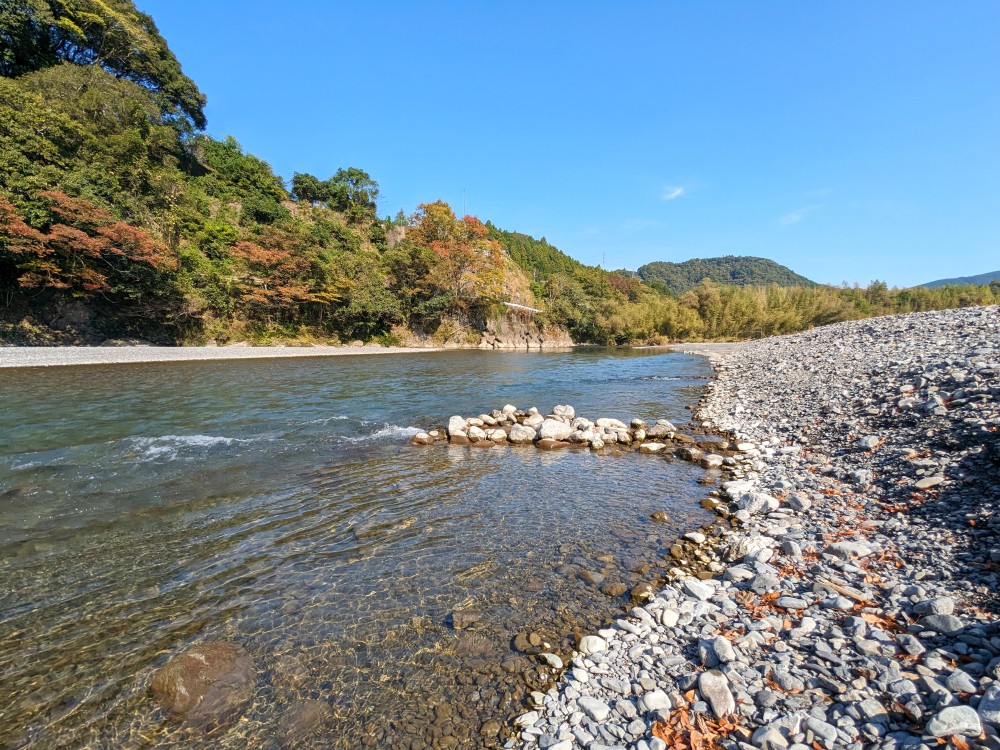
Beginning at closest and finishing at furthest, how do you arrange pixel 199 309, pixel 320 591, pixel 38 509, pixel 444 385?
1. pixel 320 591
2. pixel 38 509
3. pixel 444 385
4. pixel 199 309

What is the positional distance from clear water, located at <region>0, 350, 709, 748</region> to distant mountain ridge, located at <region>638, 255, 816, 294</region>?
150m

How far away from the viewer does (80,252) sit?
24.9m

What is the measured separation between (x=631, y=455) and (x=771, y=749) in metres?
6.76

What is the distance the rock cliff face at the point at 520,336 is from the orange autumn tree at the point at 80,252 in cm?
3343

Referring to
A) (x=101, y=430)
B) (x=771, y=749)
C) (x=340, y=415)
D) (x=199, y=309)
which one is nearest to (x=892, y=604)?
(x=771, y=749)

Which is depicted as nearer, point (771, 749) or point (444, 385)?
point (771, 749)

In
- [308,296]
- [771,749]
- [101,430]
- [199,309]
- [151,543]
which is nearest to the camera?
[771,749]

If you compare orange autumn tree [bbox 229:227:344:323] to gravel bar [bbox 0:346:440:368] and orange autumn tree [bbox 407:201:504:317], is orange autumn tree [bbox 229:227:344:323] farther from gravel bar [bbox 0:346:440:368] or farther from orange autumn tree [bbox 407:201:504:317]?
orange autumn tree [bbox 407:201:504:317]

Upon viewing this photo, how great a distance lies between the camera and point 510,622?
366 centimetres

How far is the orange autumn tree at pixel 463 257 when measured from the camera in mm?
49188

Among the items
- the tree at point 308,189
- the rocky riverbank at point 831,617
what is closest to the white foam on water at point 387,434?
the rocky riverbank at point 831,617

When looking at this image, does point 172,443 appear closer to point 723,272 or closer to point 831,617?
point 831,617

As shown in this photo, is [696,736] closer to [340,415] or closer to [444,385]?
[340,415]

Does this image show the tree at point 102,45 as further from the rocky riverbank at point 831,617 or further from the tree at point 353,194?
the rocky riverbank at point 831,617
